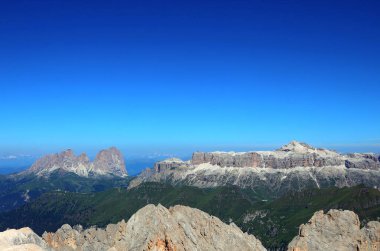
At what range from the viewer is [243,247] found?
13412 centimetres

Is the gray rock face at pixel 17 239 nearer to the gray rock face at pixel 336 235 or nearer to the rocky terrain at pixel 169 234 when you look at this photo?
the rocky terrain at pixel 169 234

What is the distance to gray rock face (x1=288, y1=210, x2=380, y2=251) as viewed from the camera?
532 feet

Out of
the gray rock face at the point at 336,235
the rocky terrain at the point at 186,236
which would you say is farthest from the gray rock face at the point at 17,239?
the gray rock face at the point at 336,235

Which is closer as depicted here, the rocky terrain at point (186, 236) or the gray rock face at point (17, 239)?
the rocky terrain at point (186, 236)

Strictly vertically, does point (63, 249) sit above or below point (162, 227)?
below

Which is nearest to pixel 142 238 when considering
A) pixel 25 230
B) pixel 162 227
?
A: pixel 162 227

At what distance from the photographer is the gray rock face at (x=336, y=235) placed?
162 m

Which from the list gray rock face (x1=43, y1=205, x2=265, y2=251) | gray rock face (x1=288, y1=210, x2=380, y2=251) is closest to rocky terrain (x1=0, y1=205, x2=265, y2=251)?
gray rock face (x1=43, y1=205, x2=265, y2=251)

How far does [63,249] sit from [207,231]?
76.3 meters

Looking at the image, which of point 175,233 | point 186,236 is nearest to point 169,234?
point 175,233

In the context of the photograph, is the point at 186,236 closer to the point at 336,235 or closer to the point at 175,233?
the point at 175,233

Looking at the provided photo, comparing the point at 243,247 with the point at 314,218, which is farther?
the point at 314,218

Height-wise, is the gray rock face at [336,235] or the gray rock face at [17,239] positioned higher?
the gray rock face at [17,239]

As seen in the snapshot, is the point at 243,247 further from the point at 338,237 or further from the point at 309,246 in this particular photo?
the point at 338,237
